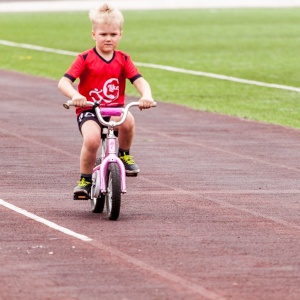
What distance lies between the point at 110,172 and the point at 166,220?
625 millimetres

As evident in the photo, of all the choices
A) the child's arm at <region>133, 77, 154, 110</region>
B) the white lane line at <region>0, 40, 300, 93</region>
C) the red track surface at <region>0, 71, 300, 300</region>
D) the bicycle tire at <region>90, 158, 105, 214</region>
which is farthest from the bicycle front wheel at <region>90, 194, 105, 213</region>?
the white lane line at <region>0, 40, 300, 93</region>

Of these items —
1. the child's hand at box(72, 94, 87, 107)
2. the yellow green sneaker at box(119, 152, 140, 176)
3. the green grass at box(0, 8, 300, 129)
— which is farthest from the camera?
the green grass at box(0, 8, 300, 129)

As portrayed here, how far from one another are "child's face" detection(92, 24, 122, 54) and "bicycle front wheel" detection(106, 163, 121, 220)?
100 centimetres

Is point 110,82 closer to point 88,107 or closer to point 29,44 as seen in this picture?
point 88,107

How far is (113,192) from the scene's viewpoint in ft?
33.6

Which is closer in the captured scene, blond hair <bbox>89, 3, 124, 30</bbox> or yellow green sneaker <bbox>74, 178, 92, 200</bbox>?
blond hair <bbox>89, 3, 124, 30</bbox>

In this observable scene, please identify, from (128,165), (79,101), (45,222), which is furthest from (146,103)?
(128,165)

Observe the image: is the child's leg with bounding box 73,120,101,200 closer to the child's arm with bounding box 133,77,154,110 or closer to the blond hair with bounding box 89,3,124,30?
the child's arm with bounding box 133,77,154,110

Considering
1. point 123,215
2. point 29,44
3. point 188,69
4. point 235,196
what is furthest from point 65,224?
point 29,44

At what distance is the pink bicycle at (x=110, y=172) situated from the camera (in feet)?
33.7

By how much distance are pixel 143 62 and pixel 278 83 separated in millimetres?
6089

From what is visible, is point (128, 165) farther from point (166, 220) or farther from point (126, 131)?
point (166, 220)

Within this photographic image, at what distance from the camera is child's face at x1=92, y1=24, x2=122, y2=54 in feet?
34.7

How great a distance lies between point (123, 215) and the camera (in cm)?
1081
